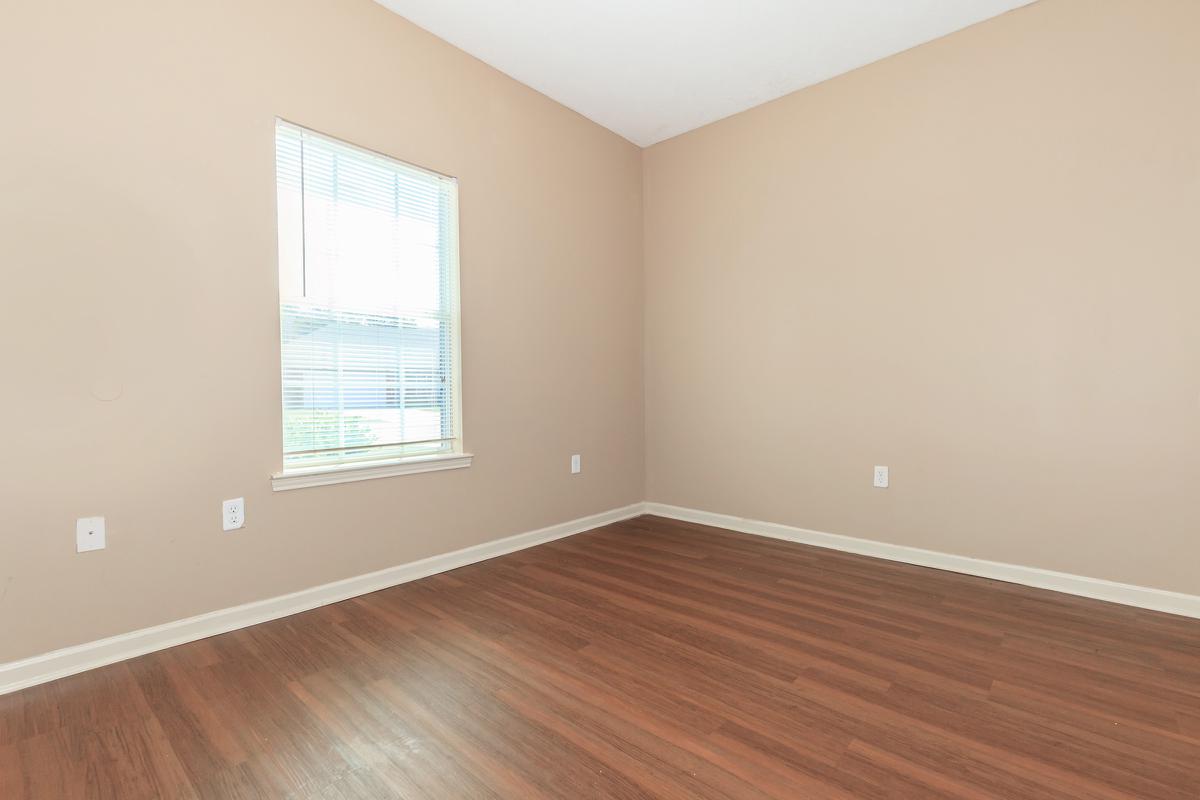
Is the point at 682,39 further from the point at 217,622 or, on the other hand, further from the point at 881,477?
the point at 217,622

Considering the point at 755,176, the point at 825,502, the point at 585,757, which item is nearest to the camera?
the point at 585,757

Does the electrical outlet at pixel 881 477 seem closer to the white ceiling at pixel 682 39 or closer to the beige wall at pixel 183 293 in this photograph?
the beige wall at pixel 183 293

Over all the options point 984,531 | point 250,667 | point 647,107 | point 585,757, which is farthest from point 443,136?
point 984,531

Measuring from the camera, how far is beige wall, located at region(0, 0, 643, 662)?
194cm

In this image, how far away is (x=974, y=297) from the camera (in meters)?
3.01

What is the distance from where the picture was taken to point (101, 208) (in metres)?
2.06

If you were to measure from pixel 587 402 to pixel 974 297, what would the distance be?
234 cm

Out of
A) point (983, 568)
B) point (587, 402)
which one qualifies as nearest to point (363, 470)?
point (587, 402)

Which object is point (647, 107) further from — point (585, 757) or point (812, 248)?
point (585, 757)

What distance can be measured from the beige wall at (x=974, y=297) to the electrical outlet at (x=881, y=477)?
5 cm

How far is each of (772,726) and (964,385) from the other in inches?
88.3

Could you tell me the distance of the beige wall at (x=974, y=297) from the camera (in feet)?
8.38

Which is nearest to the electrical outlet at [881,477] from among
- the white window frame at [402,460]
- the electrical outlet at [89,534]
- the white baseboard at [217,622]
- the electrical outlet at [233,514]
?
the white baseboard at [217,622]

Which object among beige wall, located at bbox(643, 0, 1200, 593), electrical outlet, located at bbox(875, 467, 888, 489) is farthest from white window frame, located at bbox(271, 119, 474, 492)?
electrical outlet, located at bbox(875, 467, 888, 489)
